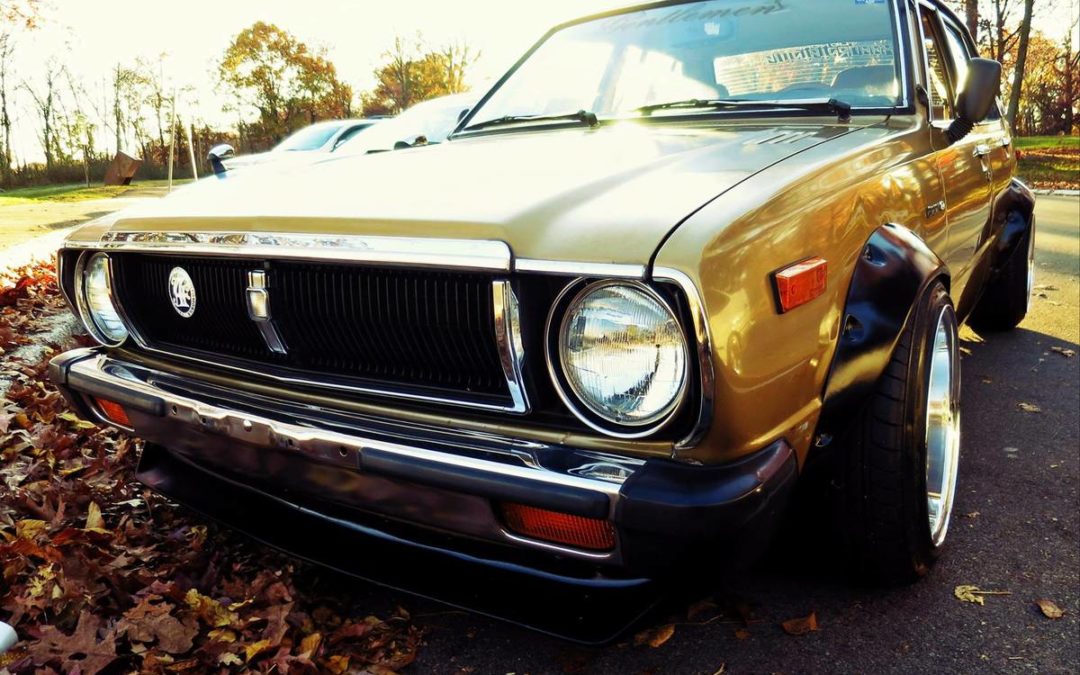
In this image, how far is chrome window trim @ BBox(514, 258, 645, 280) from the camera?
143cm

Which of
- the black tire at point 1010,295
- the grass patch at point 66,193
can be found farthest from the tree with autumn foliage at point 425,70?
the black tire at point 1010,295

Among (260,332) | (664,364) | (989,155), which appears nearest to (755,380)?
Answer: (664,364)

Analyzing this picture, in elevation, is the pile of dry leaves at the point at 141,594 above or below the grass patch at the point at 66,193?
below

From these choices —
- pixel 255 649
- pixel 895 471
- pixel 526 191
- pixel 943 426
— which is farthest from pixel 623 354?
pixel 943 426

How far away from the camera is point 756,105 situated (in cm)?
246

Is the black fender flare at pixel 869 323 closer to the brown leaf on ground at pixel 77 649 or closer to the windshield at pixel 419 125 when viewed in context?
the brown leaf on ground at pixel 77 649

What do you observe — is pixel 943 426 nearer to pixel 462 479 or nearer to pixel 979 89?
pixel 979 89

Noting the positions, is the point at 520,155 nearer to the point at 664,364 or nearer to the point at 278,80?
the point at 664,364

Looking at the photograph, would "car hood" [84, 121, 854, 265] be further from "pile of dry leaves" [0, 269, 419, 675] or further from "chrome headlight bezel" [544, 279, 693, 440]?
"pile of dry leaves" [0, 269, 419, 675]

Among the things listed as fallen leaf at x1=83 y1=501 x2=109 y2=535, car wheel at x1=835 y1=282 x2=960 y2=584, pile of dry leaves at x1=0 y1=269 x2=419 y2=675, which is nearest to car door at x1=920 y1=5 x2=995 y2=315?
car wheel at x1=835 y1=282 x2=960 y2=584

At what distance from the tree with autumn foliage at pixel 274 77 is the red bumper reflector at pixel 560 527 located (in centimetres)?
3626

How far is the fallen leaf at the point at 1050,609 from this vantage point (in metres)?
2.07

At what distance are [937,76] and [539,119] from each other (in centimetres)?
151

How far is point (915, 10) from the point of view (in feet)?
8.83
